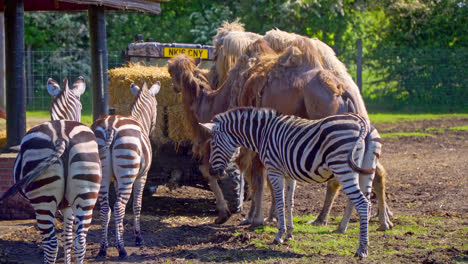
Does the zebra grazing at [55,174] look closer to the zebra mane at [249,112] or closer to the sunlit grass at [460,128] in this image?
the zebra mane at [249,112]

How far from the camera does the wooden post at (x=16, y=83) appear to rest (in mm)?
7637

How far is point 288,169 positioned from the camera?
6.06m

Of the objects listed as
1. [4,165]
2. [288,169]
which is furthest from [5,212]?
[288,169]

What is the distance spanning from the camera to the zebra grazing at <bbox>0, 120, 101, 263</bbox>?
455 cm

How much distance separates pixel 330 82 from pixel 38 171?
3674 mm

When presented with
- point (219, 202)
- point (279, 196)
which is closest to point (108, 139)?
point (279, 196)

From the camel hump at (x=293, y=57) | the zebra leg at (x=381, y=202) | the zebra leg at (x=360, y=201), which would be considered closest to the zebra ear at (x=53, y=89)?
the camel hump at (x=293, y=57)

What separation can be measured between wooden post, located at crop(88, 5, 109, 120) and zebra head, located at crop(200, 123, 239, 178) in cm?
272

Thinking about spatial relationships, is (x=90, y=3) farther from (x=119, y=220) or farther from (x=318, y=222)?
(x=318, y=222)

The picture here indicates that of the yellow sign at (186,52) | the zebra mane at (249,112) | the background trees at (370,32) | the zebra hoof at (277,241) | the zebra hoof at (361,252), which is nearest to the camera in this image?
the zebra hoof at (361,252)

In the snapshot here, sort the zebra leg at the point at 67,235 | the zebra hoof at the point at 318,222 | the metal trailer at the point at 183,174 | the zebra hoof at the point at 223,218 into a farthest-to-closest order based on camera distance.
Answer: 1. the metal trailer at the point at 183,174
2. the zebra hoof at the point at 223,218
3. the zebra hoof at the point at 318,222
4. the zebra leg at the point at 67,235

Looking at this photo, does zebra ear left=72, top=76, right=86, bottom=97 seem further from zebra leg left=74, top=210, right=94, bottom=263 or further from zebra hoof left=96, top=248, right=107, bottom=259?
zebra leg left=74, top=210, right=94, bottom=263

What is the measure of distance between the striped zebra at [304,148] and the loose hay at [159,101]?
5.97 ft

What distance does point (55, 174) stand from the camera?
457 cm
